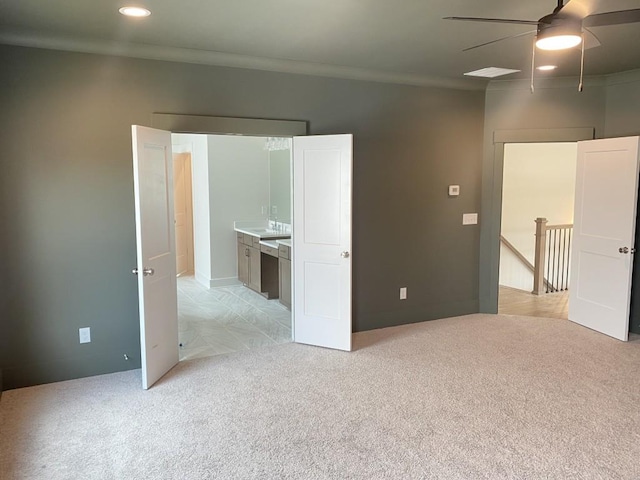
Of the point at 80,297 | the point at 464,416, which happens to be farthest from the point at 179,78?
the point at 464,416

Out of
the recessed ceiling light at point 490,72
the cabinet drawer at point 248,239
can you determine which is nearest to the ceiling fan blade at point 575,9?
the recessed ceiling light at point 490,72

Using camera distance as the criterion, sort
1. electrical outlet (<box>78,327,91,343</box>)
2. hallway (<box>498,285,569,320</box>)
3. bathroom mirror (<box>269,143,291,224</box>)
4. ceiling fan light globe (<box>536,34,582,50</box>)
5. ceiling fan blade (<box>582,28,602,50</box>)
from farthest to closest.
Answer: bathroom mirror (<box>269,143,291,224</box>), hallway (<box>498,285,569,320</box>), electrical outlet (<box>78,327,91,343</box>), ceiling fan blade (<box>582,28,602,50</box>), ceiling fan light globe (<box>536,34,582,50</box>)

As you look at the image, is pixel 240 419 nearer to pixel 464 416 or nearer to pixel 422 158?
pixel 464 416

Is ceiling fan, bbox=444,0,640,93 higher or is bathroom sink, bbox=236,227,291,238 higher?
ceiling fan, bbox=444,0,640,93

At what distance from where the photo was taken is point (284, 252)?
5699 mm

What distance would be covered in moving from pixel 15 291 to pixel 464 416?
3446 millimetres

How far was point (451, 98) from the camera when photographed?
5.24 meters

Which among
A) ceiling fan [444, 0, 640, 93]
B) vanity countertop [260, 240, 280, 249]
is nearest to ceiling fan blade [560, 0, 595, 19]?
ceiling fan [444, 0, 640, 93]

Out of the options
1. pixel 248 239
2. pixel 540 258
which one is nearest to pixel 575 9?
pixel 248 239

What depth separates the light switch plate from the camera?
18.0ft

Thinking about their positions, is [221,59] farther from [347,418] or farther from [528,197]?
[528,197]

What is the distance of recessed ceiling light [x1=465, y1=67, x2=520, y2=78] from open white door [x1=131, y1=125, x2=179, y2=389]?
316cm

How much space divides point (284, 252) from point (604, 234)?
356cm

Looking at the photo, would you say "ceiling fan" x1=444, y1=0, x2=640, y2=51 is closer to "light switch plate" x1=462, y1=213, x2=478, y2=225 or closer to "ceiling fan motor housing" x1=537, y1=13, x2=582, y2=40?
"ceiling fan motor housing" x1=537, y1=13, x2=582, y2=40
